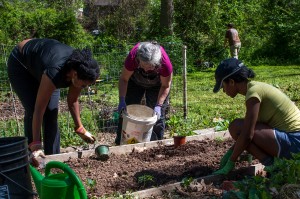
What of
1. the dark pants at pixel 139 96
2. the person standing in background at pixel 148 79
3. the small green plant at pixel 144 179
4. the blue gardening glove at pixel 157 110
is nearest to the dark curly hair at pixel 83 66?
the small green plant at pixel 144 179

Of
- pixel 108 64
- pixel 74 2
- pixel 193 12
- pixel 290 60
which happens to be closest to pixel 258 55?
pixel 290 60

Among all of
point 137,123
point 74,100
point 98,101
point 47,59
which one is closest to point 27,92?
point 74,100

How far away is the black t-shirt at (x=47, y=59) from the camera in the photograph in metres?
4.18

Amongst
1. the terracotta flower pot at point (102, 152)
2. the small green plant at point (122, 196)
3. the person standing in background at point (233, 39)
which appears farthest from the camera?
the person standing in background at point (233, 39)

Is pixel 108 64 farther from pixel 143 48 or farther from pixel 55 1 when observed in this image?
pixel 55 1

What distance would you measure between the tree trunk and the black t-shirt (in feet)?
36.2

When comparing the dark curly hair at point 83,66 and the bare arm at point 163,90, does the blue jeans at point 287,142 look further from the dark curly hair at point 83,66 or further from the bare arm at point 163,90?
the bare arm at point 163,90

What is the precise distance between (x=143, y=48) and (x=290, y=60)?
14721mm

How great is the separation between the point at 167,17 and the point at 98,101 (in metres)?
8.18

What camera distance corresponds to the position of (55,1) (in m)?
22.0

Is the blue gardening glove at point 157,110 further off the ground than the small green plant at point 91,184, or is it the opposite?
the blue gardening glove at point 157,110

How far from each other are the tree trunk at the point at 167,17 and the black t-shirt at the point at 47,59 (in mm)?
11027

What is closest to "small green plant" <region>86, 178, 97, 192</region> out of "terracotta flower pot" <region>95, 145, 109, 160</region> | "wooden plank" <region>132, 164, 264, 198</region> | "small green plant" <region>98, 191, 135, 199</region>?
"small green plant" <region>98, 191, 135, 199</region>

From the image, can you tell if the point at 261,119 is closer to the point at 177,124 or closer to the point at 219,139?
the point at 219,139
